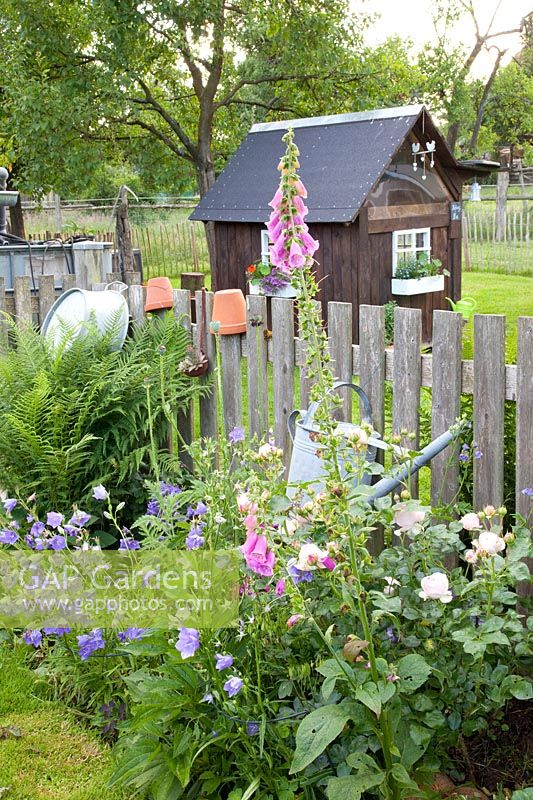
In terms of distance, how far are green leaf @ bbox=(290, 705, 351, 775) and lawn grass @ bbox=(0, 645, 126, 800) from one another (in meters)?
0.82

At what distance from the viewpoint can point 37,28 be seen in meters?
10.1

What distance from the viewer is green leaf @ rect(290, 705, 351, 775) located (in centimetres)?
185

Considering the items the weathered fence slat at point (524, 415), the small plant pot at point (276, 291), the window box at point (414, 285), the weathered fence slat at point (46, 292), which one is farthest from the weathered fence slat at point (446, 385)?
the window box at point (414, 285)

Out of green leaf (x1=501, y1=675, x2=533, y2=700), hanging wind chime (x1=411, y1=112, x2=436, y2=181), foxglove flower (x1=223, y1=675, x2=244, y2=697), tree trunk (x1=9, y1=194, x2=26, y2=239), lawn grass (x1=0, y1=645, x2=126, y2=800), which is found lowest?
lawn grass (x1=0, y1=645, x2=126, y2=800)

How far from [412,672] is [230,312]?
→ 7.59 ft

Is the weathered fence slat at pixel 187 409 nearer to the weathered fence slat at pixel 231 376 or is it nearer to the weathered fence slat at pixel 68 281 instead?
the weathered fence slat at pixel 231 376

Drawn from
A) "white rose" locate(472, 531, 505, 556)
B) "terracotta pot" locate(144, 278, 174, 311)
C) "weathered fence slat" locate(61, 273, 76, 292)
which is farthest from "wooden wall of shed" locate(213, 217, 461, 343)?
"white rose" locate(472, 531, 505, 556)

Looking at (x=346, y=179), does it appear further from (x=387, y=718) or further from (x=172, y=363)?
(x=387, y=718)

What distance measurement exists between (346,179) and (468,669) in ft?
23.0

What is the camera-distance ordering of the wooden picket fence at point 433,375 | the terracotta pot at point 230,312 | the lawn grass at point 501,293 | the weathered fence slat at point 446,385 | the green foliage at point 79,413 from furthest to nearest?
the lawn grass at point 501,293, the terracotta pot at point 230,312, the green foliage at point 79,413, the weathered fence slat at point 446,385, the wooden picket fence at point 433,375

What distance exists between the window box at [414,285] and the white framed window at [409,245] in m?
0.14

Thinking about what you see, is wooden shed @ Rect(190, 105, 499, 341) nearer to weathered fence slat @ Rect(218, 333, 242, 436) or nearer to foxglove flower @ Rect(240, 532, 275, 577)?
weathered fence slat @ Rect(218, 333, 242, 436)

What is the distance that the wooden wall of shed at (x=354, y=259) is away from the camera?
8.57m

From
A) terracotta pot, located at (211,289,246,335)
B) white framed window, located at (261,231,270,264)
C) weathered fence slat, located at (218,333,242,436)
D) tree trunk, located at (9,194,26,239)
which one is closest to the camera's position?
terracotta pot, located at (211,289,246,335)
